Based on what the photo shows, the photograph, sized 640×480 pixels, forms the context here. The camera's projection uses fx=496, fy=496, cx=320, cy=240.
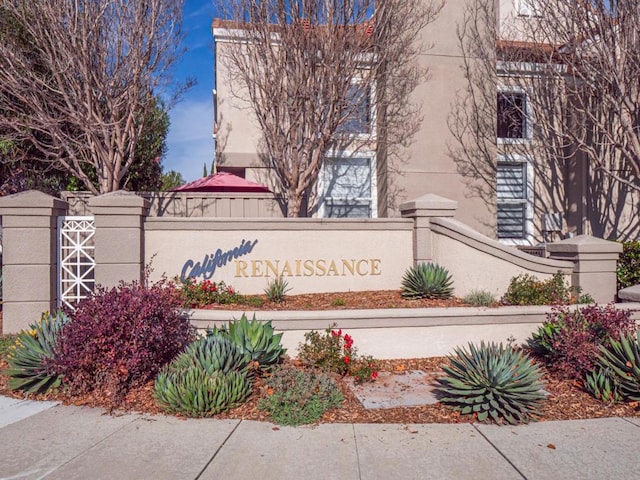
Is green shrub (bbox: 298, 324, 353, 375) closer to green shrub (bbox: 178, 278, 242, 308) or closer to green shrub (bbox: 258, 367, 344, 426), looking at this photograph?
green shrub (bbox: 258, 367, 344, 426)

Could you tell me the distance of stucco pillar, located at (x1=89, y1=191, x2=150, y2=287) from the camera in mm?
8727

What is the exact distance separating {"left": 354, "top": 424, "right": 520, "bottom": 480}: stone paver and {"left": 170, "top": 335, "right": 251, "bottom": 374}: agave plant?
174 centimetres

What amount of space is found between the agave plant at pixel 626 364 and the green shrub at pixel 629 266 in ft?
15.0

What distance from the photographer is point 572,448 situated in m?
4.83

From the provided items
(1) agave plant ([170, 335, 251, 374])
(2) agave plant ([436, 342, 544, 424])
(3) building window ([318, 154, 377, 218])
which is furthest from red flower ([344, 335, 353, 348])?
(3) building window ([318, 154, 377, 218])

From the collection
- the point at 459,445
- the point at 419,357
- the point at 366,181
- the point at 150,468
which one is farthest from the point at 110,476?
the point at 366,181

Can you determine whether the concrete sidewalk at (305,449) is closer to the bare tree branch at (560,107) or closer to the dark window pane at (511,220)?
the bare tree branch at (560,107)

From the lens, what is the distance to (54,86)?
1188cm

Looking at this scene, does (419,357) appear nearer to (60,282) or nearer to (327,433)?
(327,433)

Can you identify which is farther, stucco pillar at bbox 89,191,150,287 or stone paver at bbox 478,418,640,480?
stucco pillar at bbox 89,191,150,287

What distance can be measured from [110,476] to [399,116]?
11.6 m

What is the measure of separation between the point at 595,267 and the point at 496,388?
525 cm

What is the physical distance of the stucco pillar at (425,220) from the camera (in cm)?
1009

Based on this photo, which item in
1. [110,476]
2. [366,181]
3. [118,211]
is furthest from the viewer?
[366,181]
